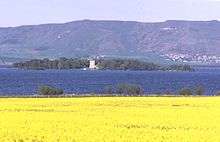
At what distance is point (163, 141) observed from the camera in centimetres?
2509

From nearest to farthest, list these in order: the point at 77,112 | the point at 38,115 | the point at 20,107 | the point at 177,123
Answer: the point at 177,123, the point at 38,115, the point at 77,112, the point at 20,107

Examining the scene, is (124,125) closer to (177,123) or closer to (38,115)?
(177,123)

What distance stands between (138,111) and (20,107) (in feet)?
25.4

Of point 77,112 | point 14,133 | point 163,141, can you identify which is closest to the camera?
point 163,141

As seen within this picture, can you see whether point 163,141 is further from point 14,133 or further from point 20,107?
point 20,107

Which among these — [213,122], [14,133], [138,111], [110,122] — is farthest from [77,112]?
[14,133]

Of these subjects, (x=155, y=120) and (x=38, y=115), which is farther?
(x=38, y=115)

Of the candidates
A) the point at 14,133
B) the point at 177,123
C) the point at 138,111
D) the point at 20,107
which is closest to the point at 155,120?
the point at 177,123

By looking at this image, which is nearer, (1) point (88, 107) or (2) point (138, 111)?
(2) point (138, 111)

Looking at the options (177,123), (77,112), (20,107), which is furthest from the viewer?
(20,107)

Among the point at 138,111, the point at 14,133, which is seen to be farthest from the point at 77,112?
the point at 14,133

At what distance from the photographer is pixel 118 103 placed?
47.8 meters

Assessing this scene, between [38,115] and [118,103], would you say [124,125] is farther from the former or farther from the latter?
[118,103]

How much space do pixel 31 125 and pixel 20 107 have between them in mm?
12229
